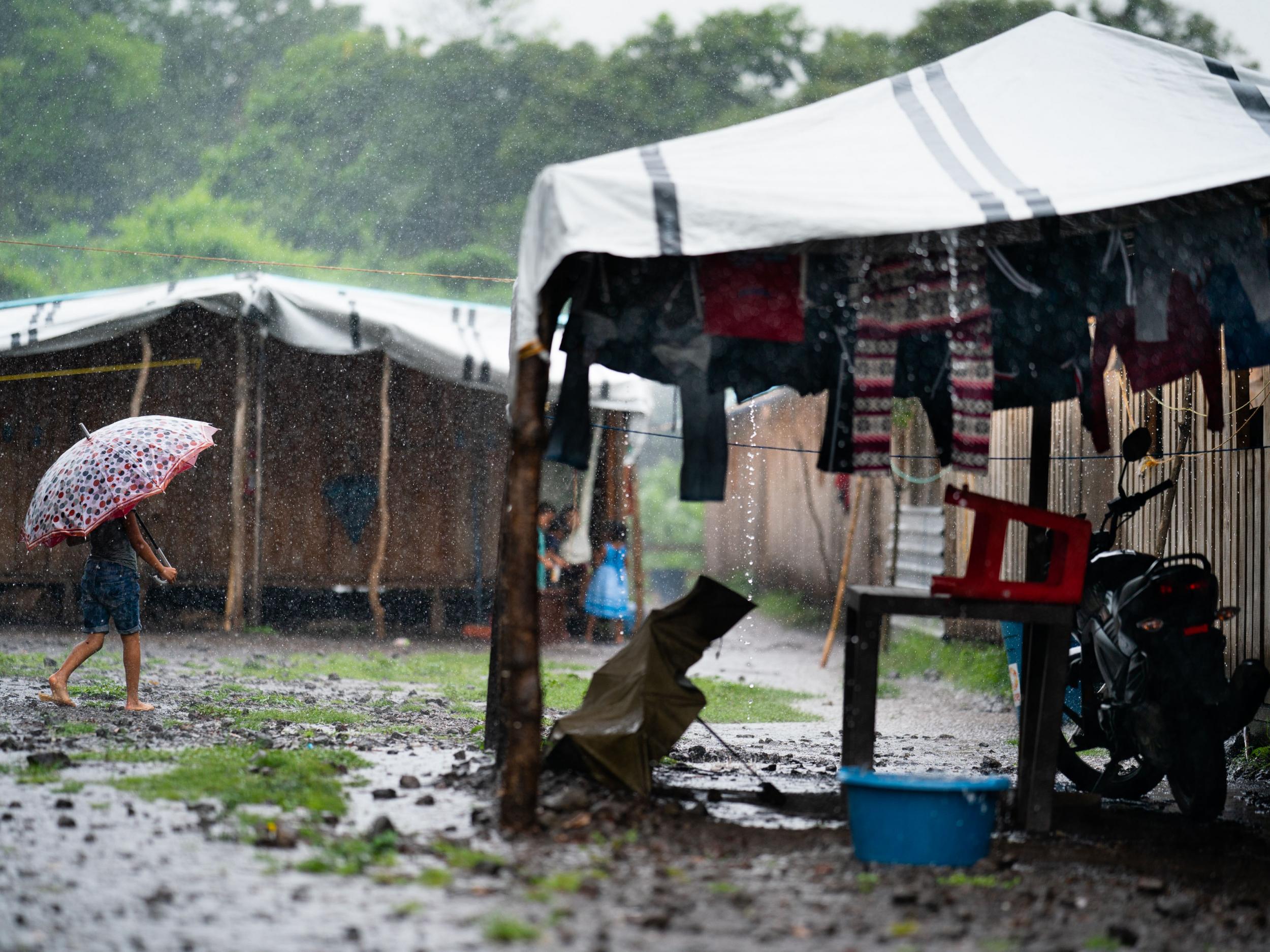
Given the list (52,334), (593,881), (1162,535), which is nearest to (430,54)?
(52,334)

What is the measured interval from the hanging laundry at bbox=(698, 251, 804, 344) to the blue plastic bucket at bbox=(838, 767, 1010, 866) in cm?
198

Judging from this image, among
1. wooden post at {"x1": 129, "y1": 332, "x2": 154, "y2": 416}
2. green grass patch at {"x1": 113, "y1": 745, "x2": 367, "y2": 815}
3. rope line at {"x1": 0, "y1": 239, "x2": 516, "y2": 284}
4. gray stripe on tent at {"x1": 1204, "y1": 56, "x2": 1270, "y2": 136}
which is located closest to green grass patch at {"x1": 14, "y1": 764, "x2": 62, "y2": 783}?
green grass patch at {"x1": 113, "y1": 745, "x2": 367, "y2": 815}

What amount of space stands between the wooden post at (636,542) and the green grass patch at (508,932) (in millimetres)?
10039

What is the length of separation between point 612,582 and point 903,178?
9.45 m

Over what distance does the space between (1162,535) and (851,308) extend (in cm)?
289

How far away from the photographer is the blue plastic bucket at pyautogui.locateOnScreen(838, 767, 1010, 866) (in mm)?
4410

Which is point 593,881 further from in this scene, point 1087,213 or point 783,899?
point 1087,213

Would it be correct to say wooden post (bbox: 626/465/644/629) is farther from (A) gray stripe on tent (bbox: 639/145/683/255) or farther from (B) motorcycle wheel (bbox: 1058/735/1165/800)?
(A) gray stripe on tent (bbox: 639/145/683/255)

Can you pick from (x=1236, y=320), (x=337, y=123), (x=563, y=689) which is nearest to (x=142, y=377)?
(x=563, y=689)

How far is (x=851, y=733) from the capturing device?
529 cm

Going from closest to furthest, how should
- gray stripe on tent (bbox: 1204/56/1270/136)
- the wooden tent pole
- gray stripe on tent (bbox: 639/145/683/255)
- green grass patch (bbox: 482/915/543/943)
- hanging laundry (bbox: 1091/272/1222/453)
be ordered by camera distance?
green grass patch (bbox: 482/915/543/943), gray stripe on tent (bbox: 639/145/683/255), gray stripe on tent (bbox: 1204/56/1270/136), hanging laundry (bbox: 1091/272/1222/453), the wooden tent pole

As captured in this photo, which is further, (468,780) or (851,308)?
(851,308)

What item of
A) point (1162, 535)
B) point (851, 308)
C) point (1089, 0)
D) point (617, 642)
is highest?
point (1089, 0)

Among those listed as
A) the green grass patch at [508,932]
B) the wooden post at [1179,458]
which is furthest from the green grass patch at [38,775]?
the wooden post at [1179,458]
